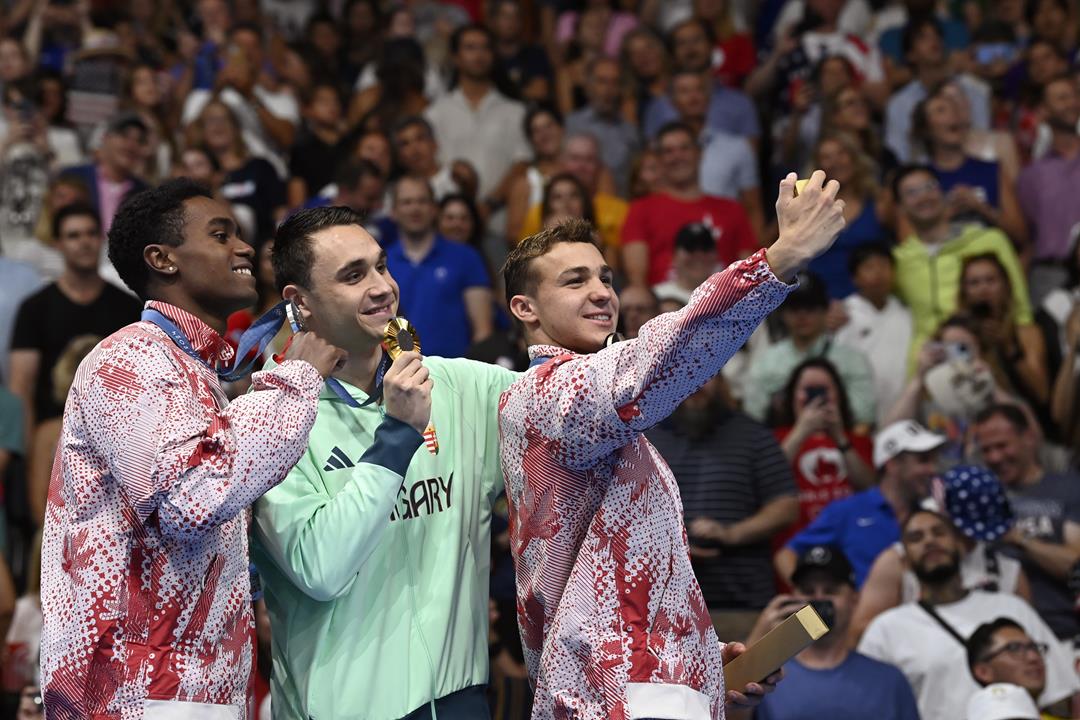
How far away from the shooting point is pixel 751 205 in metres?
11.2

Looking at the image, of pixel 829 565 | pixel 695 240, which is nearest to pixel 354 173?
pixel 695 240

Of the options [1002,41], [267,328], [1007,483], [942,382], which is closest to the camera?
[267,328]

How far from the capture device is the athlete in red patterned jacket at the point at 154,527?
4.02 meters

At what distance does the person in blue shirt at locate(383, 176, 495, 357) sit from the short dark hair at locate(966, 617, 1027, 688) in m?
3.39

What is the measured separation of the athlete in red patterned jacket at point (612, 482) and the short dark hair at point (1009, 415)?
14.2 feet

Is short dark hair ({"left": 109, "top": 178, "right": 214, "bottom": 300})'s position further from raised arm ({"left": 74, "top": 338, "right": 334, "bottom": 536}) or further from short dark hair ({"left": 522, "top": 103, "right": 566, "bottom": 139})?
short dark hair ({"left": 522, "top": 103, "right": 566, "bottom": 139})

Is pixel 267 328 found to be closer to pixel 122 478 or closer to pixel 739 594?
pixel 122 478

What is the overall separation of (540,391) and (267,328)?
82 cm

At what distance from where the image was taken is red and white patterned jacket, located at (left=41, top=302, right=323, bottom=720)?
13.3ft

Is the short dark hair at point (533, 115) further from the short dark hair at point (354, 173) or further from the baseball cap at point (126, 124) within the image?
the baseball cap at point (126, 124)

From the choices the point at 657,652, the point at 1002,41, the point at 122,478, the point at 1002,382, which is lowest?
the point at 657,652

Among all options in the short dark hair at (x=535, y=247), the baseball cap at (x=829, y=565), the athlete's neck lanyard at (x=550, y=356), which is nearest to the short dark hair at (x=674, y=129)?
the baseball cap at (x=829, y=565)

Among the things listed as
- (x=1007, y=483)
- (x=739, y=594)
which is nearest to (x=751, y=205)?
(x=1007, y=483)

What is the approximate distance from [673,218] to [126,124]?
3457 mm
